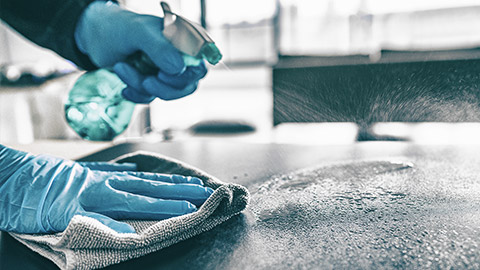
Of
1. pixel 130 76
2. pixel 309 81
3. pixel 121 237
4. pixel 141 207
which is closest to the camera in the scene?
pixel 121 237

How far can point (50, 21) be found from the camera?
0.93m

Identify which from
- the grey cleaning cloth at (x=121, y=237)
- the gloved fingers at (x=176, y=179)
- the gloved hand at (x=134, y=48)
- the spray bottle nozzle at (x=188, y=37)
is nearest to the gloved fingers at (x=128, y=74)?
the gloved hand at (x=134, y=48)

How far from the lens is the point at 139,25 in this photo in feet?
2.56

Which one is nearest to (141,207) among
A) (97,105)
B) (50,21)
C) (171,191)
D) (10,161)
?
(171,191)

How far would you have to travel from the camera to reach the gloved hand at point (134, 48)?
753 millimetres

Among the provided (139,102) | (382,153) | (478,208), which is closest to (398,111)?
(382,153)

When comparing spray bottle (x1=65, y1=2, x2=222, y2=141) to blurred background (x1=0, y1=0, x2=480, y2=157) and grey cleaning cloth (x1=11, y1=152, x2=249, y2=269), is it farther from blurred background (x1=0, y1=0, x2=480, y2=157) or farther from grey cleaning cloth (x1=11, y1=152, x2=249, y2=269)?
grey cleaning cloth (x1=11, y1=152, x2=249, y2=269)

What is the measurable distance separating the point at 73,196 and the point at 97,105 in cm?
33

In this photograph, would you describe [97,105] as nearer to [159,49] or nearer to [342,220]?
[159,49]

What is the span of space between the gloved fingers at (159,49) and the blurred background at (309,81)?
0.07 m

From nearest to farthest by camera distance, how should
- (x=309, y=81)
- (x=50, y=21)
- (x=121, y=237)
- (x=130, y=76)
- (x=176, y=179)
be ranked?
(x=121, y=237)
(x=176, y=179)
(x=130, y=76)
(x=50, y=21)
(x=309, y=81)

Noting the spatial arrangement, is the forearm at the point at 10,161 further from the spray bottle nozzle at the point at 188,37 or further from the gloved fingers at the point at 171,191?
the spray bottle nozzle at the point at 188,37

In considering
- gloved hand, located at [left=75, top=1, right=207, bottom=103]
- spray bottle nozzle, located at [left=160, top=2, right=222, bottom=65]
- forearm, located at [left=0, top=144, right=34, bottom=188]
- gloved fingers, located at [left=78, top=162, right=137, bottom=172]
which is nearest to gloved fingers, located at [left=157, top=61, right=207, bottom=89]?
gloved hand, located at [left=75, top=1, right=207, bottom=103]

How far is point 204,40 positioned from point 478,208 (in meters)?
0.58
